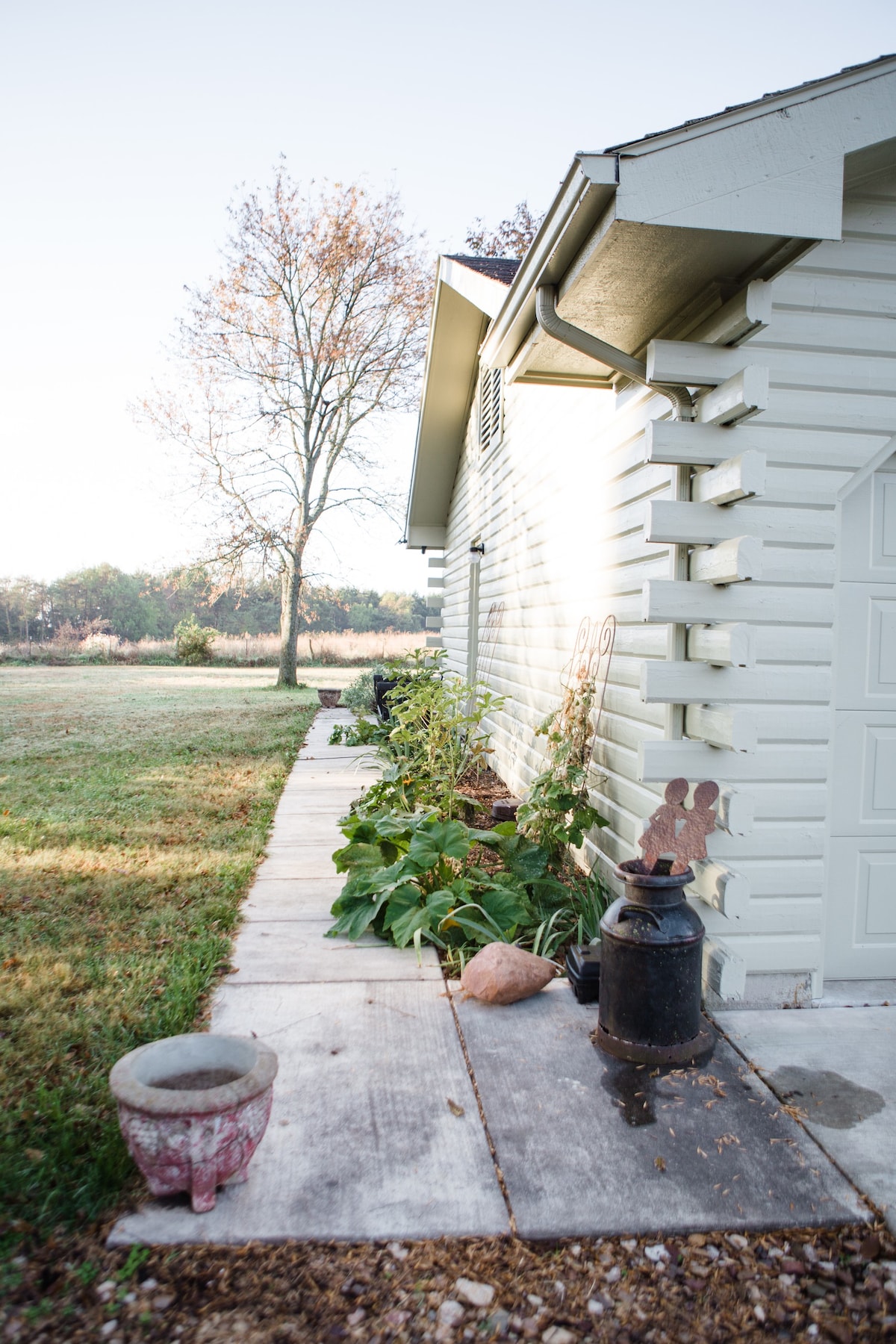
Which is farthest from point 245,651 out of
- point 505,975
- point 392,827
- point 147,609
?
point 505,975

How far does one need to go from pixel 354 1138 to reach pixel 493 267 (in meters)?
6.13

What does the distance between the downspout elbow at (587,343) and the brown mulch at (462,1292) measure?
2.50 meters

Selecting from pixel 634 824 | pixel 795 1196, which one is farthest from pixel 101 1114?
pixel 634 824

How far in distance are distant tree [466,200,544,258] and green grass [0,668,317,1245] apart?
48.1 ft

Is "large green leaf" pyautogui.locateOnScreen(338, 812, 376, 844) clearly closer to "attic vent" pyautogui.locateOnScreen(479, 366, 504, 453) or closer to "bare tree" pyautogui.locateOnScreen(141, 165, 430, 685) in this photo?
"attic vent" pyautogui.locateOnScreen(479, 366, 504, 453)

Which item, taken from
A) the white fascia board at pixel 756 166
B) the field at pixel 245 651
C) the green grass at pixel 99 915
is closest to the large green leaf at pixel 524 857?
the green grass at pixel 99 915

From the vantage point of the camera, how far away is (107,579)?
4297 cm

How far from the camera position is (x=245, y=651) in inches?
1115

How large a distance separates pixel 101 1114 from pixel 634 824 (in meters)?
2.23

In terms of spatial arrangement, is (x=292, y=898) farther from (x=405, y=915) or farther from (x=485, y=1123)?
(x=485, y=1123)

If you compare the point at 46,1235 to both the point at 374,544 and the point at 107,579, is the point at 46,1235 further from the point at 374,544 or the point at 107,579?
the point at 107,579

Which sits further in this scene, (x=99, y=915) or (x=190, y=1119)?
(x=99, y=915)

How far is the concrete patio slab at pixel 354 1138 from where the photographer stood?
A: 5.96ft

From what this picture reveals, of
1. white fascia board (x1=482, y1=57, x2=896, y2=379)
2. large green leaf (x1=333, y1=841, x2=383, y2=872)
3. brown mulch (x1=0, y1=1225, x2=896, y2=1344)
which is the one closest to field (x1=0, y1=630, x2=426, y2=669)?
large green leaf (x1=333, y1=841, x2=383, y2=872)
